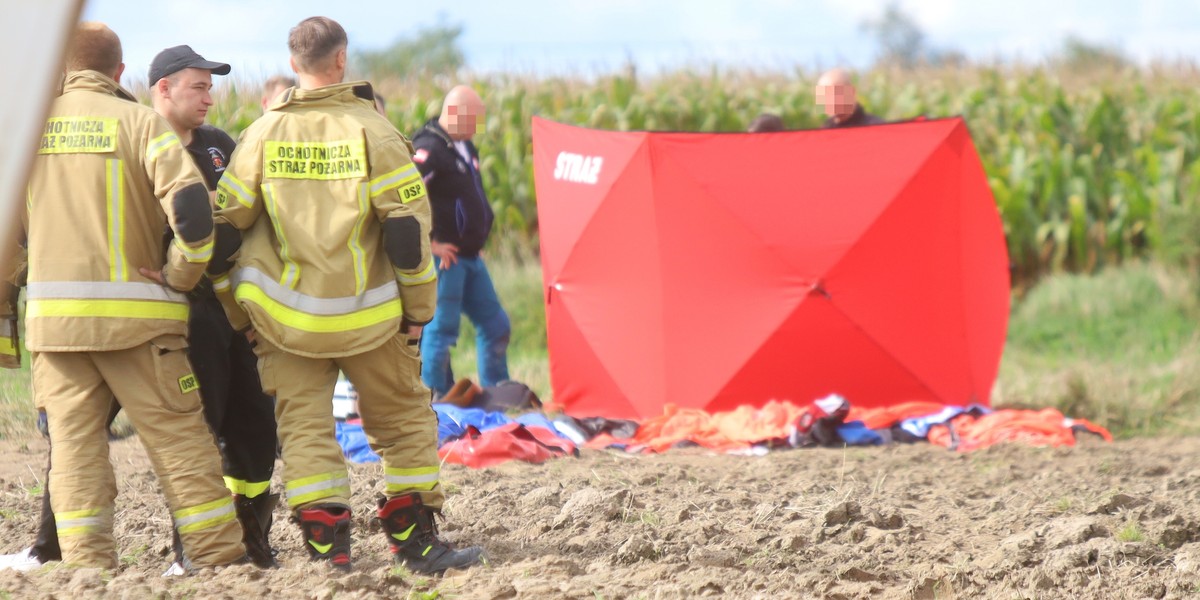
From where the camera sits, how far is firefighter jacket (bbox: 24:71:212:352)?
3.83m

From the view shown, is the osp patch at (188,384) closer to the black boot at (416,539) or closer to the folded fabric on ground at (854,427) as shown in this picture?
the black boot at (416,539)

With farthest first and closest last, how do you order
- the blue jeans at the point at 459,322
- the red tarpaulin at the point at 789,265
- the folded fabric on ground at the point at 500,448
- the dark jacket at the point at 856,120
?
the dark jacket at the point at 856,120 < the blue jeans at the point at 459,322 < the red tarpaulin at the point at 789,265 < the folded fabric on ground at the point at 500,448

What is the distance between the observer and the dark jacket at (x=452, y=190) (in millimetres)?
7352

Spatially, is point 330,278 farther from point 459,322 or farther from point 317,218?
point 459,322

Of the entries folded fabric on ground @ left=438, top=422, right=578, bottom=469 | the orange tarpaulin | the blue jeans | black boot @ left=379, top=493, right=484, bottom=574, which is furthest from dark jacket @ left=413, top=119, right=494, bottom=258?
black boot @ left=379, top=493, right=484, bottom=574

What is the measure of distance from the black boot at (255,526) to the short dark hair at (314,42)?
152 centimetres

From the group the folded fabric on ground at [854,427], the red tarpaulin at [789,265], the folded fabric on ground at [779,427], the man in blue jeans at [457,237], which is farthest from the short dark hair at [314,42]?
the red tarpaulin at [789,265]

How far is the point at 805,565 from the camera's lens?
437 cm

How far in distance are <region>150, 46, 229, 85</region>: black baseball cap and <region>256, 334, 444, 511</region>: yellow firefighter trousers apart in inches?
36.5

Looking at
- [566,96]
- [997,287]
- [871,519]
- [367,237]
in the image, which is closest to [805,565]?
[871,519]

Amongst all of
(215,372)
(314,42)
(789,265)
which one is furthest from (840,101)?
(215,372)

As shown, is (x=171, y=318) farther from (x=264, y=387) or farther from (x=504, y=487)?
(x=504, y=487)

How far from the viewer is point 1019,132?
46.1 feet

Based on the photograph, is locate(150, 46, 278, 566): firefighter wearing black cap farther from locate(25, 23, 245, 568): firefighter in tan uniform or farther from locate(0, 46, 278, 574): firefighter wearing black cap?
locate(25, 23, 245, 568): firefighter in tan uniform
